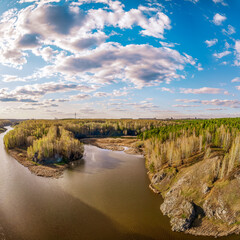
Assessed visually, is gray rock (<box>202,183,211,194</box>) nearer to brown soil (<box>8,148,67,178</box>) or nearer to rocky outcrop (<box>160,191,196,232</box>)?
rocky outcrop (<box>160,191,196,232</box>)

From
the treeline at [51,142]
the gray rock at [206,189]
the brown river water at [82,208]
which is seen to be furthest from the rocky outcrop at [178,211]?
the treeline at [51,142]

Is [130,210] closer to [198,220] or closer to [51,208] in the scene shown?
[198,220]

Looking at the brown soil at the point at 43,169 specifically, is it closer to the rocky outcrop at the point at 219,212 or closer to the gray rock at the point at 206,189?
the gray rock at the point at 206,189

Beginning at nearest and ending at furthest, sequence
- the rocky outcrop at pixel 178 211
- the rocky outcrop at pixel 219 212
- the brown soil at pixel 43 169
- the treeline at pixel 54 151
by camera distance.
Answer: the rocky outcrop at pixel 219 212 < the rocky outcrop at pixel 178 211 < the brown soil at pixel 43 169 < the treeline at pixel 54 151

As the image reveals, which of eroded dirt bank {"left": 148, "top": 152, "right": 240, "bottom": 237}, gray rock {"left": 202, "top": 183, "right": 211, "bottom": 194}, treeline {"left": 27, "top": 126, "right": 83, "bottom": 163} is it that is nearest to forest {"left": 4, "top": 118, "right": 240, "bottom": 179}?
treeline {"left": 27, "top": 126, "right": 83, "bottom": 163}

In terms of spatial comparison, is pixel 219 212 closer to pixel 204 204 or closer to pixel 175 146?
pixel 204 204

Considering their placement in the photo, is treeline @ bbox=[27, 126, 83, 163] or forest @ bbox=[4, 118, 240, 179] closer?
forest @ bbox=[4, 118, 240, 179]

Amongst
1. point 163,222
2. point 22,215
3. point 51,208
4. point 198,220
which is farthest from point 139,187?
point 22,215

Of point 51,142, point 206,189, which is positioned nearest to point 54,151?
point 51,142
